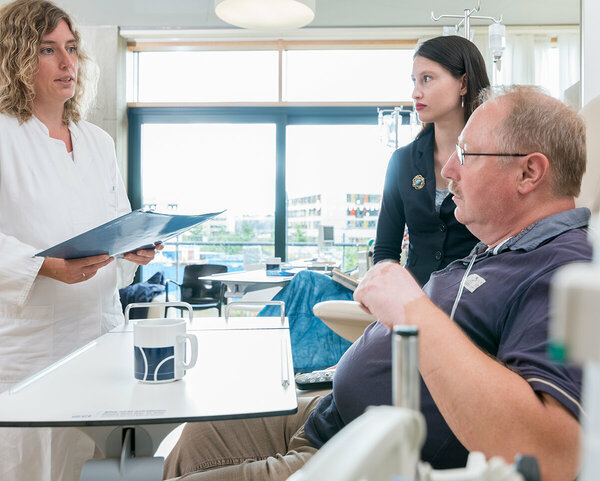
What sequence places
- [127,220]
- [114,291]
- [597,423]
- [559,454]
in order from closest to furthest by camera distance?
[597,423], [559,454], [127,220], [114,291]

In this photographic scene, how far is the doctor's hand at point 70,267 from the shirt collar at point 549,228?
101 centimetres

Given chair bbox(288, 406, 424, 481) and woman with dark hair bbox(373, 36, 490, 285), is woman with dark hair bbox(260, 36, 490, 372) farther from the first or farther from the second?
chair bbox(288, 406, 424, 481)

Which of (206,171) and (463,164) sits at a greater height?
(206,171)

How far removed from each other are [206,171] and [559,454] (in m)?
6.27

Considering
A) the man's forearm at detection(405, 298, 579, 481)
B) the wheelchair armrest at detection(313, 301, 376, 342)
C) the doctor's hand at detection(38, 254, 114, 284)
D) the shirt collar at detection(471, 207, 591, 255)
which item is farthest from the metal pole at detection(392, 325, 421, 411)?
the wheelchair armrest at detection(313, 301, 376, 342)

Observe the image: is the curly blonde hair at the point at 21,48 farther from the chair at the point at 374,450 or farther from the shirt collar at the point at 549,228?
the chair at the point at 374,450

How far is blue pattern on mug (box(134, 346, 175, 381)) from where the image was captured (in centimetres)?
111

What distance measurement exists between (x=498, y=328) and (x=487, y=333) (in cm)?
2

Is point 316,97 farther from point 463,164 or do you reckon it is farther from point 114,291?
point 463,164

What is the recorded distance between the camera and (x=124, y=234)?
1323mm

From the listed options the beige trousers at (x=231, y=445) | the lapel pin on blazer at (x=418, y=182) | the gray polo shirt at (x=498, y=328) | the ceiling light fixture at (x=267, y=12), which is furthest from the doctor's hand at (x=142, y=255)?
the ceiling light fixture at (x=267, y=12)

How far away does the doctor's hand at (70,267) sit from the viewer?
148 centimetres

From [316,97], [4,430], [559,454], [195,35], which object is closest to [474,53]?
[559,454]

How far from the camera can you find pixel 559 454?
76 centimetres
